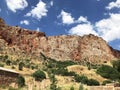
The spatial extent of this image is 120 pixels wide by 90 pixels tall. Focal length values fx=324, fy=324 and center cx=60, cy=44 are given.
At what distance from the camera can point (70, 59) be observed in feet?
592

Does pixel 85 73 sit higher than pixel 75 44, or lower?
lower

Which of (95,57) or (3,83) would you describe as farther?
(95,57)

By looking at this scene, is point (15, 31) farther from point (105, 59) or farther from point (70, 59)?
point (105, 59)

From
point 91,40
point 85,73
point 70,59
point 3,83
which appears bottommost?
point 3,83

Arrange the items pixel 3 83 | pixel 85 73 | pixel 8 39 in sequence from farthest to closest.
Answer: pixel 8 39
pixel 85 73
pixel 3 83

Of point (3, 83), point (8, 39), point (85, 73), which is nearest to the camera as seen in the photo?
point (3, 83)

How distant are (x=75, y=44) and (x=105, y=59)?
20216 mm

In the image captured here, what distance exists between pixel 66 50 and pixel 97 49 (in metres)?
19.3

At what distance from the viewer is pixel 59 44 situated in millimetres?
187500

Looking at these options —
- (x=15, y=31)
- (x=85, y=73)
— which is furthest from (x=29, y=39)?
(x=85, y=73)

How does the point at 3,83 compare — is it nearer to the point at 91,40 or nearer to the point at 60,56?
the point at 60,56

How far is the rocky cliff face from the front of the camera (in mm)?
178250

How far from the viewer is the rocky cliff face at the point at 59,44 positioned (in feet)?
Result: 585

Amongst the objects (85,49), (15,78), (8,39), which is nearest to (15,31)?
(8,39)
